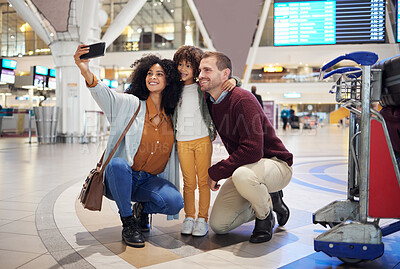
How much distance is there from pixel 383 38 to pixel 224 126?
494cm

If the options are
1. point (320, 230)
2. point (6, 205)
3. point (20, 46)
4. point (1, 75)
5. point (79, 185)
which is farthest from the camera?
point (20, 46)

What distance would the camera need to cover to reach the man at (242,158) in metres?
2.48

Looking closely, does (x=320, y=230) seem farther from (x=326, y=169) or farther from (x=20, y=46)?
(x=20, y=46)

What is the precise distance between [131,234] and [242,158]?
34.6 inches

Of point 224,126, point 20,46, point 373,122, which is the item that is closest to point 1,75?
point 224,126

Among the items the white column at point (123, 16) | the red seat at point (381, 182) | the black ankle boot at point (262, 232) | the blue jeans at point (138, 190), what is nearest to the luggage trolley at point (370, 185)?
the red seat at point (381, 182)

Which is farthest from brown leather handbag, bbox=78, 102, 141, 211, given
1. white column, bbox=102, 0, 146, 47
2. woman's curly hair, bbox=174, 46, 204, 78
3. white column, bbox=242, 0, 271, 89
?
white column, bbox=242, 0, 271, 89

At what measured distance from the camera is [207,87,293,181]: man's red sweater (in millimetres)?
2477

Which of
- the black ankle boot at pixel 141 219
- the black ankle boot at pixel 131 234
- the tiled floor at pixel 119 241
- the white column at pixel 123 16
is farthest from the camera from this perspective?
the white column at pixel 123 16

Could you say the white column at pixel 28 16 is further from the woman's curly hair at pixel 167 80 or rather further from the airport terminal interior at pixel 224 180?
the woman's curly hair at pixel 167 80

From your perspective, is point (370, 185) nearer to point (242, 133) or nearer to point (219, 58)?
point (242, 133)

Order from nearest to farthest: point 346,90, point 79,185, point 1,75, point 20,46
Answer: point 346,90, point 79,185, point 1,75, point 20,46

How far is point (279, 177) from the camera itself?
262cm

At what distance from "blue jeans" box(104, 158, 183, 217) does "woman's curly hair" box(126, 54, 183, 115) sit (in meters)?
0.53
